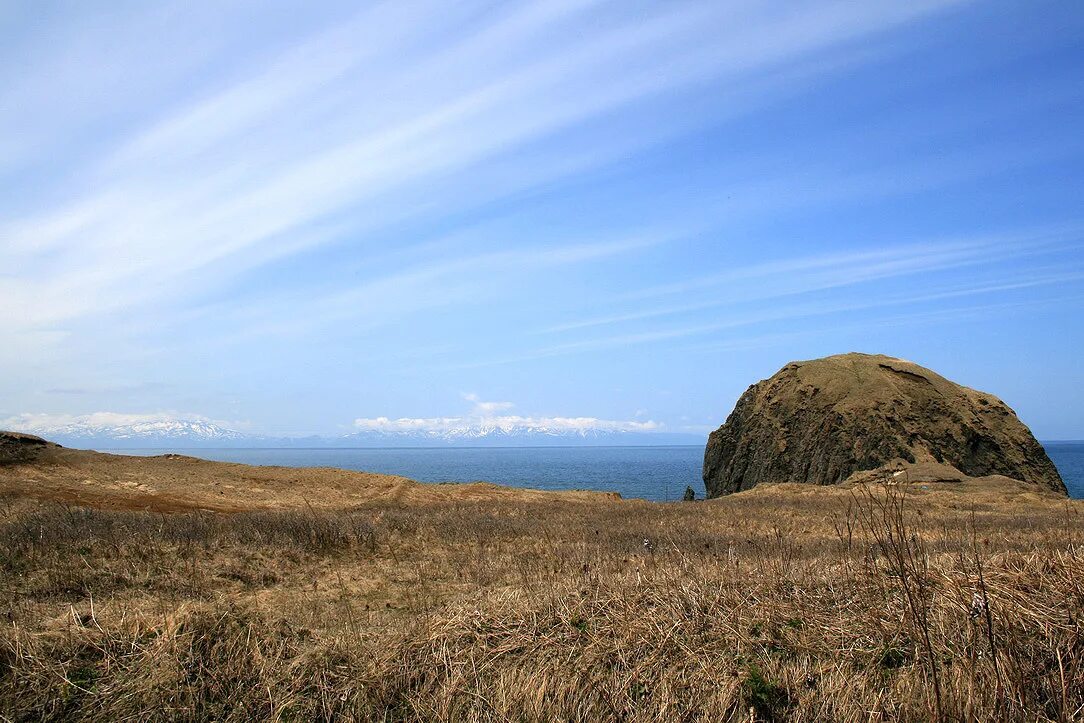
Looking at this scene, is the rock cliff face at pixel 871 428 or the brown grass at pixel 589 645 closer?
the brown grass at pixel 589 645

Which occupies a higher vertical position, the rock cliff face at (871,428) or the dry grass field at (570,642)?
the rock cliff face at (871,428)

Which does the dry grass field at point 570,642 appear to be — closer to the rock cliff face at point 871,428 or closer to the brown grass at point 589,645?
the brown grass at point 589,645

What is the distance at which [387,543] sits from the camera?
44.3 feet

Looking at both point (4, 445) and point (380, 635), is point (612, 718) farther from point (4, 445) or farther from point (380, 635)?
point (4, 445)

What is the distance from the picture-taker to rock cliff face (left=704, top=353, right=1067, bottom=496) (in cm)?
3862

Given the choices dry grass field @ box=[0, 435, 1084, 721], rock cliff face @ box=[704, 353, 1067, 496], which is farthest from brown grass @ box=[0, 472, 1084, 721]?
rock cliff face @ box=[704, 353, 1067, 496]

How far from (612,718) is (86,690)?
4.60 meters

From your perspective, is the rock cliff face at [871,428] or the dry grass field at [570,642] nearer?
the dry grass field at [570,642]

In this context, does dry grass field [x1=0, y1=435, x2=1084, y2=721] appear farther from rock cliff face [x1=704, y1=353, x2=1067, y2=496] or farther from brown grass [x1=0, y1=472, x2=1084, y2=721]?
rock cliff face [x1=704, y1=353, x2=1067, y2=496]

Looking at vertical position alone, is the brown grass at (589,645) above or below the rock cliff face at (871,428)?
below

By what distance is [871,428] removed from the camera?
1523 inches

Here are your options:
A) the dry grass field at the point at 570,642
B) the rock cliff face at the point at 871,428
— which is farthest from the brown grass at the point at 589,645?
the rock cliff face at the point at 871,428

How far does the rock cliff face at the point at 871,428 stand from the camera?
38.6 m

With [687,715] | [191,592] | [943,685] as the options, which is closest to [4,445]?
[191,592]
